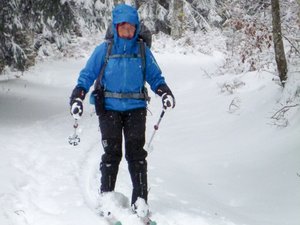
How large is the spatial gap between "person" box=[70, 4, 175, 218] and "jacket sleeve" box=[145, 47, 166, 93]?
10mm

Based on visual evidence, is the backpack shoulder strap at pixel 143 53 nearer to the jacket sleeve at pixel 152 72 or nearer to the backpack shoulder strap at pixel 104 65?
the jacket sleeve at pixel 152 72

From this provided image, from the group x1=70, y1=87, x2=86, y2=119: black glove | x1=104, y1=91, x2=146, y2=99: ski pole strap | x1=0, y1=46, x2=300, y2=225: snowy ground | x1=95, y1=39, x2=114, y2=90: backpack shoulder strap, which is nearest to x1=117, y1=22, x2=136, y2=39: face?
x1=95, y1=39, x2=114, y2=90: backpack shoulder strap

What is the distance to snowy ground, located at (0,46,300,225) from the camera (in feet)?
17.6

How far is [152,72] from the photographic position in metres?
5.12

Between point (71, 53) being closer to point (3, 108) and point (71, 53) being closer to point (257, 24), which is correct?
point (3, 108)

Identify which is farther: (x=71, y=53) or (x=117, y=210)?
(x=71, y=53)

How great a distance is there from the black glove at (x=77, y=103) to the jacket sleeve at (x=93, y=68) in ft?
0.18

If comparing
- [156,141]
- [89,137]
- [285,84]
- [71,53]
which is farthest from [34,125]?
[71,53]

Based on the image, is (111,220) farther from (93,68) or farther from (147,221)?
(93,68)

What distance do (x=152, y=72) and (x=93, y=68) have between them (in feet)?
2.02

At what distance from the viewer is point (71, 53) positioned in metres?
23.1

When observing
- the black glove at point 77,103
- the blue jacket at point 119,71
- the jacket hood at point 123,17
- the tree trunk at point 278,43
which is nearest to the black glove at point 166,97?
the blue jacket at point 119,71

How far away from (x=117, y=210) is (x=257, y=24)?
→ 225 inches

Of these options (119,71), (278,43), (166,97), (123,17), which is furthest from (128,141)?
(278,43)
